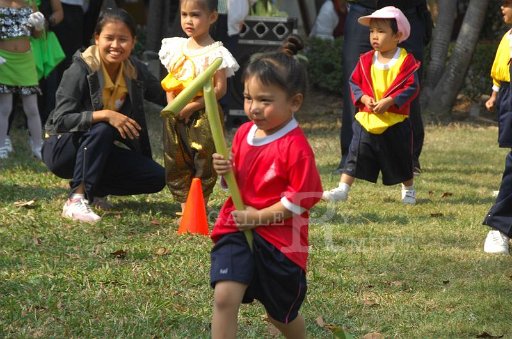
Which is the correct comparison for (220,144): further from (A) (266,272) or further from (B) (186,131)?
(B) (186,131)

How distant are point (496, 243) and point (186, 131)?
79.6 inches

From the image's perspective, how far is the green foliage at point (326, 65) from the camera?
15.6m

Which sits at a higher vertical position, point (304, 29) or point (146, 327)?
point (146, 327)

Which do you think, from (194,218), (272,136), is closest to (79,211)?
(194,218)

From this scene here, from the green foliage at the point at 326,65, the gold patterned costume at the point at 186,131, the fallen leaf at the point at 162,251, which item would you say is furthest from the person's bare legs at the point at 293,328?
the green foliage at the point at 326,65

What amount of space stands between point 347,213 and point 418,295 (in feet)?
6.81

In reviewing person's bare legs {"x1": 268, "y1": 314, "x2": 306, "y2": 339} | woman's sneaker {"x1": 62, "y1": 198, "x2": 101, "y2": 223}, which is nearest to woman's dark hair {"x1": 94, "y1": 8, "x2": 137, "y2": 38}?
woman's sneaker {"x1": 62, "y1": 198, "x2": 101, "y2": 223}

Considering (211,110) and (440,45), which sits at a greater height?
(211,110)

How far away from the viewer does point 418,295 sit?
5.34 meters

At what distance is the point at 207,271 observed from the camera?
5.56 meters

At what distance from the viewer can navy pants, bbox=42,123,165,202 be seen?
22.4ft

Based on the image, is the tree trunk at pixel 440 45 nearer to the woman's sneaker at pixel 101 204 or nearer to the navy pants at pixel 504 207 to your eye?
the woman's sneaker at pixel 101 204

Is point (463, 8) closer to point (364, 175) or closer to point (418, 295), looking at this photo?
point (364, 175)

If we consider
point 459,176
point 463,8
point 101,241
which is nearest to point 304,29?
point 463,8
